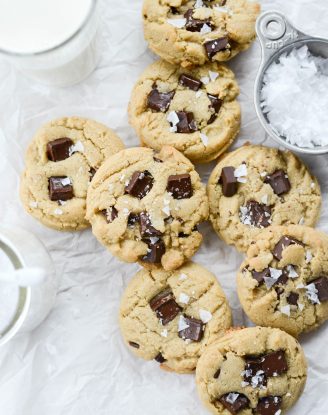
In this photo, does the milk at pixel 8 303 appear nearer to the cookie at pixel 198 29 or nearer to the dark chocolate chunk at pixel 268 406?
the dark chocolate chunk at pixel 268 406

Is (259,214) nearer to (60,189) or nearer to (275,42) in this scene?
(275,42)

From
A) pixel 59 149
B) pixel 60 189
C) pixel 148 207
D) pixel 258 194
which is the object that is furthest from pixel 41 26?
pixel 258 194

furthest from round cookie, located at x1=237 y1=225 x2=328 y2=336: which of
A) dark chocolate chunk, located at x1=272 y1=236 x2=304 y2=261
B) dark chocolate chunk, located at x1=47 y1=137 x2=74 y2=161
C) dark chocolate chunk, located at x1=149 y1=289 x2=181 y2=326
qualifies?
dark chocolate chunk, located at x1=47 y1=137 x2=74 y2=161

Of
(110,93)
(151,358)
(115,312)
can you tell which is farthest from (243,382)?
(110,93)

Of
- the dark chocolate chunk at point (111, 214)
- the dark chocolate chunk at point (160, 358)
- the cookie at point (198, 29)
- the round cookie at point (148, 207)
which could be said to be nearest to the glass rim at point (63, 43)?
the cookie at point (198, 29)

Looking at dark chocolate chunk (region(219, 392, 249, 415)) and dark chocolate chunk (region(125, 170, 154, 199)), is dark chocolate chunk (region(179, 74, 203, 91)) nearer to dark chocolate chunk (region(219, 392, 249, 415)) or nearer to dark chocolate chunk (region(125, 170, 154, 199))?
dark chocolate chunk (region(125, 170, 154, 199))

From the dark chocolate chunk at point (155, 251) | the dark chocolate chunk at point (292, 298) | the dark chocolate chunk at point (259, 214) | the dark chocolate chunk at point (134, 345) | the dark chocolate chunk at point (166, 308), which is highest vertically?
the dark chocolate chunk at point (259, 214)
